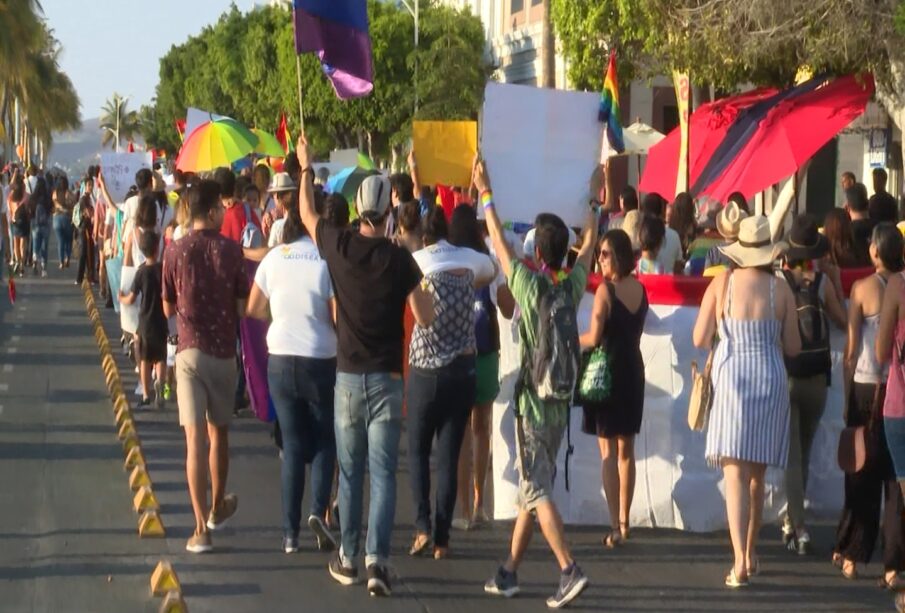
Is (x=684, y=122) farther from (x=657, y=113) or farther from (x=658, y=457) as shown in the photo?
(x=657, y=113)

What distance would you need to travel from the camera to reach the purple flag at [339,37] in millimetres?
10086

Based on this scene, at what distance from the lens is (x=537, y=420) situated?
8000 mm

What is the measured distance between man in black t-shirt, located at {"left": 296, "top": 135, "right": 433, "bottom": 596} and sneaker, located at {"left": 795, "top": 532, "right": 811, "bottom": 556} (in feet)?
8.25

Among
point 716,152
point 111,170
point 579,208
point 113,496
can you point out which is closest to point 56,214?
point 111,170

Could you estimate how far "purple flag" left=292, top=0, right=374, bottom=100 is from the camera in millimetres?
10086

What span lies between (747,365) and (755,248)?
0.59 m

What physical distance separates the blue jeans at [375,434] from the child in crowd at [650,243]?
2802mm

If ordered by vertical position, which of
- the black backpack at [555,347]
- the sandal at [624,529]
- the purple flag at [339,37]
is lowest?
the sandal at [624,529]

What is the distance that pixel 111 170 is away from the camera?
66.8ft

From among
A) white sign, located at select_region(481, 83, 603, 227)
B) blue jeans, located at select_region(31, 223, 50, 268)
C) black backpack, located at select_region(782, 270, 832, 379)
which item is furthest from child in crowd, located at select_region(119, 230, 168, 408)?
blue jeans, located at select_region(31, 223, 50, 268)

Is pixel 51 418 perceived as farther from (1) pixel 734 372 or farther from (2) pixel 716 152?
(2) pixel 716 152

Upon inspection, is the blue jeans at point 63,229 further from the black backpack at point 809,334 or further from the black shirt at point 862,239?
the black backpack at point 809,334

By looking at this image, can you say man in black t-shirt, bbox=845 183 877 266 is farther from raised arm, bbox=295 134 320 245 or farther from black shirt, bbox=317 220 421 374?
raised arm, bbox=295 134 320 245

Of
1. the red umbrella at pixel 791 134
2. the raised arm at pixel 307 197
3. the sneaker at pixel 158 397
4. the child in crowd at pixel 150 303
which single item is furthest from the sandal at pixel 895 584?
the red umbrella at pixel 791 134
